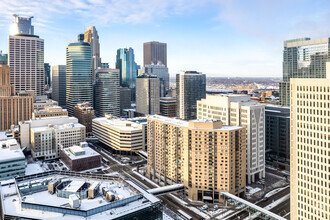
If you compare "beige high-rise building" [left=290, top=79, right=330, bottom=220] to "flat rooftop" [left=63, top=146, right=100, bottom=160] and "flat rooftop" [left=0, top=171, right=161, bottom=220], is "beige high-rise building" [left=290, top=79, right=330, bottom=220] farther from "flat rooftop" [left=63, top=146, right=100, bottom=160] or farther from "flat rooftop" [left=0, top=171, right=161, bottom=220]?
"flat rooftop" [left=63, top=146, right=100, bottom=160]

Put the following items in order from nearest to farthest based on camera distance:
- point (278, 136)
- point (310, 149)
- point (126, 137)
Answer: point (310, 149) → point (278, 136) → point (126, 137)

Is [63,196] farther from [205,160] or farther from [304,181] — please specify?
[304,181]

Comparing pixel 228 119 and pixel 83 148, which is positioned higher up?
pixel 228 119

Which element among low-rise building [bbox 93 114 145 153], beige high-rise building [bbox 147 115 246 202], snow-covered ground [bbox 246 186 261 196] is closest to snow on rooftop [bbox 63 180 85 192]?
beige high-rise building [bbox 147 115 246 202]

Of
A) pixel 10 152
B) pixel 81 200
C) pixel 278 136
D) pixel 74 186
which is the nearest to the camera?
pixel 81 200

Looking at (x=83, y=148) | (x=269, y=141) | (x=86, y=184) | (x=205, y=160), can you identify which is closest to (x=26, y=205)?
(x=86, y=184)

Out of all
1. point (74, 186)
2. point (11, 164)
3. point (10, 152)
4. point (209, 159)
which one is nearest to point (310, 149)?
point (209, 159)

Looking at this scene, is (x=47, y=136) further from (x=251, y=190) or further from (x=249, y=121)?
(x=251, y=190)
